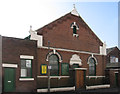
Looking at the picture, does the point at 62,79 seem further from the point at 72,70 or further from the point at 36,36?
the point at 36,36

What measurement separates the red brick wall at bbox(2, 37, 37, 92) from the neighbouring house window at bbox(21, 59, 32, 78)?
15.1 inches

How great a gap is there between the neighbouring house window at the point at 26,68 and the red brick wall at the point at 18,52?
38cm

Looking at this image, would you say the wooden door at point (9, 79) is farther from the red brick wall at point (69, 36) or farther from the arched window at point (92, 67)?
the arched window at point (92, 67)

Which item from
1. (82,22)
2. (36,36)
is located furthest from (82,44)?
(36,36)

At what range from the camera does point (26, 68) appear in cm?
1783

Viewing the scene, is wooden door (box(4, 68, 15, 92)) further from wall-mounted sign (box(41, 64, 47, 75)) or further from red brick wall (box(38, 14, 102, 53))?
red brick wall (box(38, 14, 102, 53))

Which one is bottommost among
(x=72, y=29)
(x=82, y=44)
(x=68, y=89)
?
(x=68, y=89)

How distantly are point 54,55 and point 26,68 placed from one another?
4.32 meters

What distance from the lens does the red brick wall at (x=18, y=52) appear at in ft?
53.8

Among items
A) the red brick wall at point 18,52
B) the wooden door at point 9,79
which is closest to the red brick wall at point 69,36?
the red brick wall at point 18,52

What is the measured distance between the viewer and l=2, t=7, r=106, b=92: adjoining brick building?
54.9ft

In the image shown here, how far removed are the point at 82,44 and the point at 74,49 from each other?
5.87ft

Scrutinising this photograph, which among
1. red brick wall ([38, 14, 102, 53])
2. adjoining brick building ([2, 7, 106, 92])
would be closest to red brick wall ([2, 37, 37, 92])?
adjoining brick building ([2, 7, 106, 92])

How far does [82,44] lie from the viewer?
952 inches
